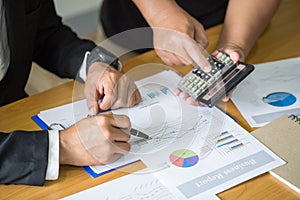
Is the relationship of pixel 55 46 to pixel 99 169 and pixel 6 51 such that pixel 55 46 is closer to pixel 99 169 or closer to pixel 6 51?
pixel 6 51

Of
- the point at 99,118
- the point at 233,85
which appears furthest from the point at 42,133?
the point at 233,85

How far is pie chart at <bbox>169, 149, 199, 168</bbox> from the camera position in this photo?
1.01m

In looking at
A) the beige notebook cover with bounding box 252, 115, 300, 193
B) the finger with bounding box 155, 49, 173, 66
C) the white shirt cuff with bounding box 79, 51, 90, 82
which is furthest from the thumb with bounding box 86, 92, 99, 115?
the beige notebook cover with bounding box 252, 115, 300, 193

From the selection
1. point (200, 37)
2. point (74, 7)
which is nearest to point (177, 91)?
point (200, 37)

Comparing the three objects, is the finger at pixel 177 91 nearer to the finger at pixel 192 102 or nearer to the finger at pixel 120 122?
the finger at pixel 192 102

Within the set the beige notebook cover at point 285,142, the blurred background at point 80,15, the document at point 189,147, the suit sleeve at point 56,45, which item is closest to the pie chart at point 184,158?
the document at point 189,147

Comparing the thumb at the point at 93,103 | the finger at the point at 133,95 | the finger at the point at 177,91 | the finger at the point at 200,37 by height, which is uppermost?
the finger at the point at 200,37

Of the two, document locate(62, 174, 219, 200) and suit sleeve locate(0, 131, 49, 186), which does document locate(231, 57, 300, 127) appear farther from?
suit sleeve locate(0, 131, 49, 186)

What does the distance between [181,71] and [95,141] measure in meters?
0.36

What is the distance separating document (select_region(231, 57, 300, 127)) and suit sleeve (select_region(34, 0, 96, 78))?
36cm

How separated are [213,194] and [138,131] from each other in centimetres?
20

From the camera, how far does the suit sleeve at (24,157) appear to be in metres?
0.97

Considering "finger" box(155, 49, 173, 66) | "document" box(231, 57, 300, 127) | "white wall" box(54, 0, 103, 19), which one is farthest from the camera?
"white wall" box(54, 0, 103, 19)

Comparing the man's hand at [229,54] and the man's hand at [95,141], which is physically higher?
the man's hand at [229,54]
